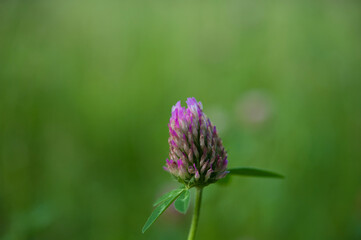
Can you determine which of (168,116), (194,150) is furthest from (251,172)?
(168,116)

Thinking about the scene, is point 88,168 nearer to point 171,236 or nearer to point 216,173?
point 171,236

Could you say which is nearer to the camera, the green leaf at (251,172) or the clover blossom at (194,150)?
the clover blossom at (194,150)

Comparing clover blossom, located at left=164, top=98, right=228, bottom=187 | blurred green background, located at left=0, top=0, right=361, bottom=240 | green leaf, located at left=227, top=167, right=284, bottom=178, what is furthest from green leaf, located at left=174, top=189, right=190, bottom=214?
blurred green background, located at left=0, top=0, right=361, bottom=240

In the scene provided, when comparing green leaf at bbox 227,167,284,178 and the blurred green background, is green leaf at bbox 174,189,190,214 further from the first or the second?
the blurred green background

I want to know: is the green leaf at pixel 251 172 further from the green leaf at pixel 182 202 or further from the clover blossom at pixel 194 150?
the green leaf at pixel 182 202

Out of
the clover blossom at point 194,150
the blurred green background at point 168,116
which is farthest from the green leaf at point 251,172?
the blurred green background at point 168,116

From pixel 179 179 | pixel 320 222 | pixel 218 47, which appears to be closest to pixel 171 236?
pixel 320 222

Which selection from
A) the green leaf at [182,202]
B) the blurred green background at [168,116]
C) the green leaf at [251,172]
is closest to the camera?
the green leaf at [182,202]
